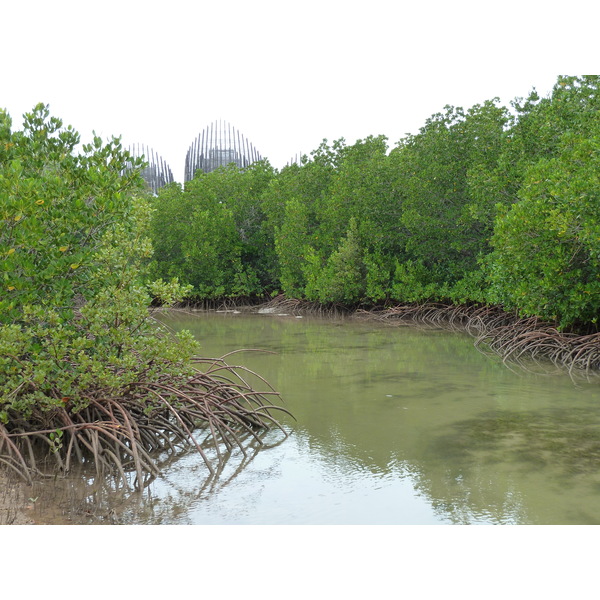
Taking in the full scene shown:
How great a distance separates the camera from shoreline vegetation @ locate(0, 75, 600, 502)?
5.68 m

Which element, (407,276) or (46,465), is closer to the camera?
(46,465)

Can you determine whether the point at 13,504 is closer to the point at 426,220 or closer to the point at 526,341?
the point at 526,341

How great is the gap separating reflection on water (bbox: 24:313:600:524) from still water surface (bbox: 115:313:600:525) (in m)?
0.01

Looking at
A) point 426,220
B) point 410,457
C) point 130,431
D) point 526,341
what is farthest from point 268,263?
Result: point 130,431

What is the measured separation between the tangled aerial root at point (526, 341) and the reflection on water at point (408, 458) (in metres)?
0.92

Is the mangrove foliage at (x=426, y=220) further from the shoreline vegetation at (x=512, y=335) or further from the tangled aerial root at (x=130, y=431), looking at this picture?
the tangled aerial root at (x=130, y=431)

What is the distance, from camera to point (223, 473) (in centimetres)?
577

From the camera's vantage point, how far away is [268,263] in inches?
1083

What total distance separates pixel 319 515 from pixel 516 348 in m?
8.62

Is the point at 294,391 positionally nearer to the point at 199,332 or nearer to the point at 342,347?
the point at 342,347

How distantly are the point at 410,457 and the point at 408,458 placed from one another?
3cm

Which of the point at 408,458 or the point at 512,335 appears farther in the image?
the point at 512,335

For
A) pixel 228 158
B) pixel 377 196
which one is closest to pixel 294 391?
pixel 377 196

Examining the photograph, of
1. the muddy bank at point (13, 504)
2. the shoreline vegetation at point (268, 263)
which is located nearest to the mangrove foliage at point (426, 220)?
the shoreline vegetation at point (268, 263)
